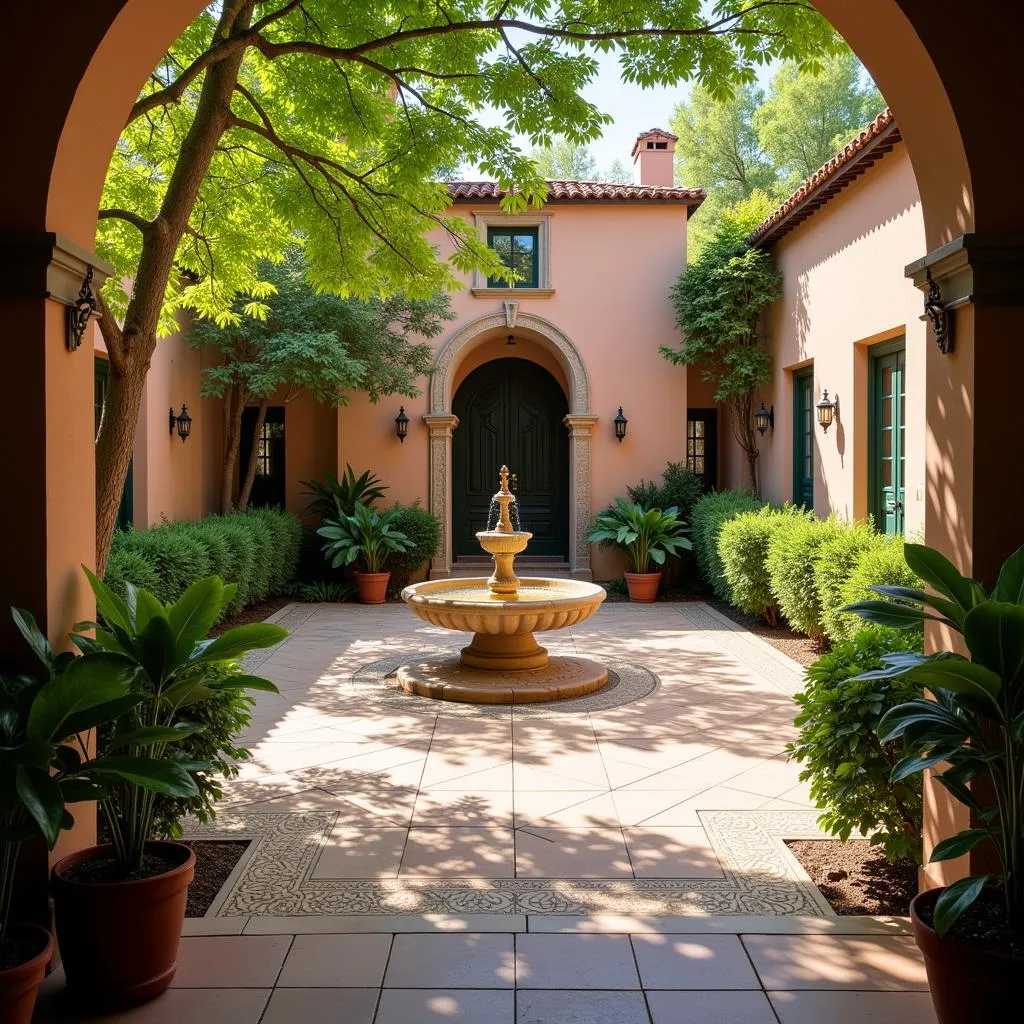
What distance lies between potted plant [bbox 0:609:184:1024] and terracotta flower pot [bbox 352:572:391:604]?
32.1ft

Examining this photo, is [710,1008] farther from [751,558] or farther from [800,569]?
[751,558]

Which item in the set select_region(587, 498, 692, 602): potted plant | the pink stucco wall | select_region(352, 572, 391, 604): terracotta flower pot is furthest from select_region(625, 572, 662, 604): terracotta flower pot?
select_region(352, 572, 391, 604): terracotta flower pot

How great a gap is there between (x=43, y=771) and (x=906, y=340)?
776cm

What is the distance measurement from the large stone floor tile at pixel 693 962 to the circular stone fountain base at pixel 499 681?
12.1 feet

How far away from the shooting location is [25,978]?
95.7 inches

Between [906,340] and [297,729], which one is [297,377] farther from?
[906,340]

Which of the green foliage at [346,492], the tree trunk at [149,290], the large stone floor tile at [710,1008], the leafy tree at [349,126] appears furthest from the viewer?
the green foliage at [346,492]

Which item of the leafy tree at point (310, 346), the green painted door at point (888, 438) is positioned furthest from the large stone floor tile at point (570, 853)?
the leafy tree at point (310, 346)

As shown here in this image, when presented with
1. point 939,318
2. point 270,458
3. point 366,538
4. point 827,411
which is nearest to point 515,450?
point 366,538

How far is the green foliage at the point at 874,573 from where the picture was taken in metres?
6.52

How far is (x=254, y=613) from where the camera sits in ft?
37.6

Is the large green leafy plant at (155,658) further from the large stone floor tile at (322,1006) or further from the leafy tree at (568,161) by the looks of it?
the leafy tree at (568,161)

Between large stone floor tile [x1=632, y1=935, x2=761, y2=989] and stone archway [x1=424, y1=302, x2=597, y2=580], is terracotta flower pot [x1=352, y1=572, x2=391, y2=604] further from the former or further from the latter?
large stone floor tile [x1=632, y1=935, x2=761, y2=989]

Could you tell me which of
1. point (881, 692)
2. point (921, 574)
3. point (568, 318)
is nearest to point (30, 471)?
point (921, 574)
